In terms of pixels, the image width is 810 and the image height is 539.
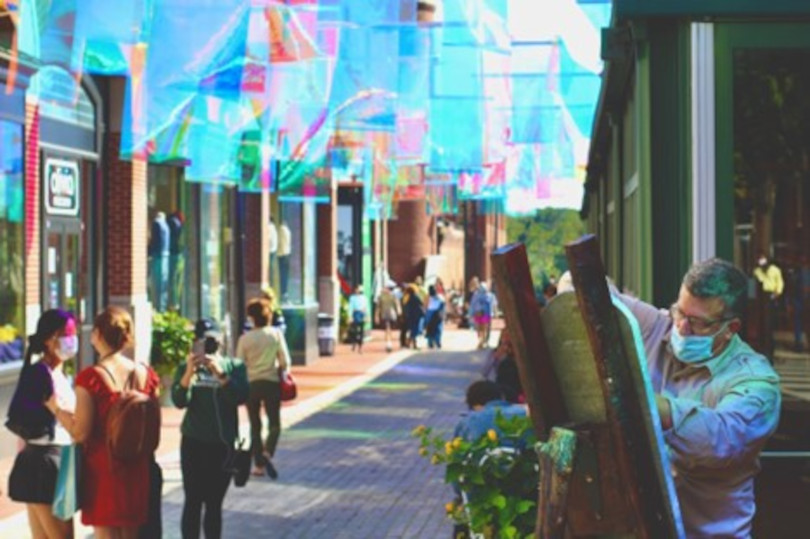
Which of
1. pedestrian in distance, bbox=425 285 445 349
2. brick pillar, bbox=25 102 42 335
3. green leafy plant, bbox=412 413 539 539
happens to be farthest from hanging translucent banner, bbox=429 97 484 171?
pedestrian in distance, bbox=425 285 445 349

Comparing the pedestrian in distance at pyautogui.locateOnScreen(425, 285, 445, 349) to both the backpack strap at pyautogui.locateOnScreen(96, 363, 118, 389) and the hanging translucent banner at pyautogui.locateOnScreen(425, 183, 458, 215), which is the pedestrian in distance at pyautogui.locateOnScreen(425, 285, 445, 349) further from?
the backpack strap at pyautogui.locateOnScreen(96, 363, 118, 389)

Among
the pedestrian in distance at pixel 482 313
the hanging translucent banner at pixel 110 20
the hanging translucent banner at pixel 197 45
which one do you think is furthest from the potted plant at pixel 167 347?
the pedestrian in distance at pixel 482 313

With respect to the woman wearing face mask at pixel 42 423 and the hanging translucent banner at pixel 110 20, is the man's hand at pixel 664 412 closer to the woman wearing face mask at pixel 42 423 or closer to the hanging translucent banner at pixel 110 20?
the woman wearing face mask at pixel 42 423

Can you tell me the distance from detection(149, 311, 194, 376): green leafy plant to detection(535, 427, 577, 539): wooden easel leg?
19588mm

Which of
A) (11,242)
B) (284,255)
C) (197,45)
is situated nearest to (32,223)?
(11,242)

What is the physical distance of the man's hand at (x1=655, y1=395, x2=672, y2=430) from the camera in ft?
11.6

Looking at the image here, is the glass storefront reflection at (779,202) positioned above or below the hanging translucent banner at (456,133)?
below

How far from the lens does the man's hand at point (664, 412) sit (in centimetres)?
352

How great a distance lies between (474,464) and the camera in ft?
19.9

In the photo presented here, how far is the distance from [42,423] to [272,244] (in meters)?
26.1

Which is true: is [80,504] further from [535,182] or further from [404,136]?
[535,182]

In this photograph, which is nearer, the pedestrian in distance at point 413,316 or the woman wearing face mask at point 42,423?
the woman wearing face mask at point 42,423

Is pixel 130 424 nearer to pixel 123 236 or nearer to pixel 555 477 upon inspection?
pixel 555 477

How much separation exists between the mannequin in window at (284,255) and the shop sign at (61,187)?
14.7m
